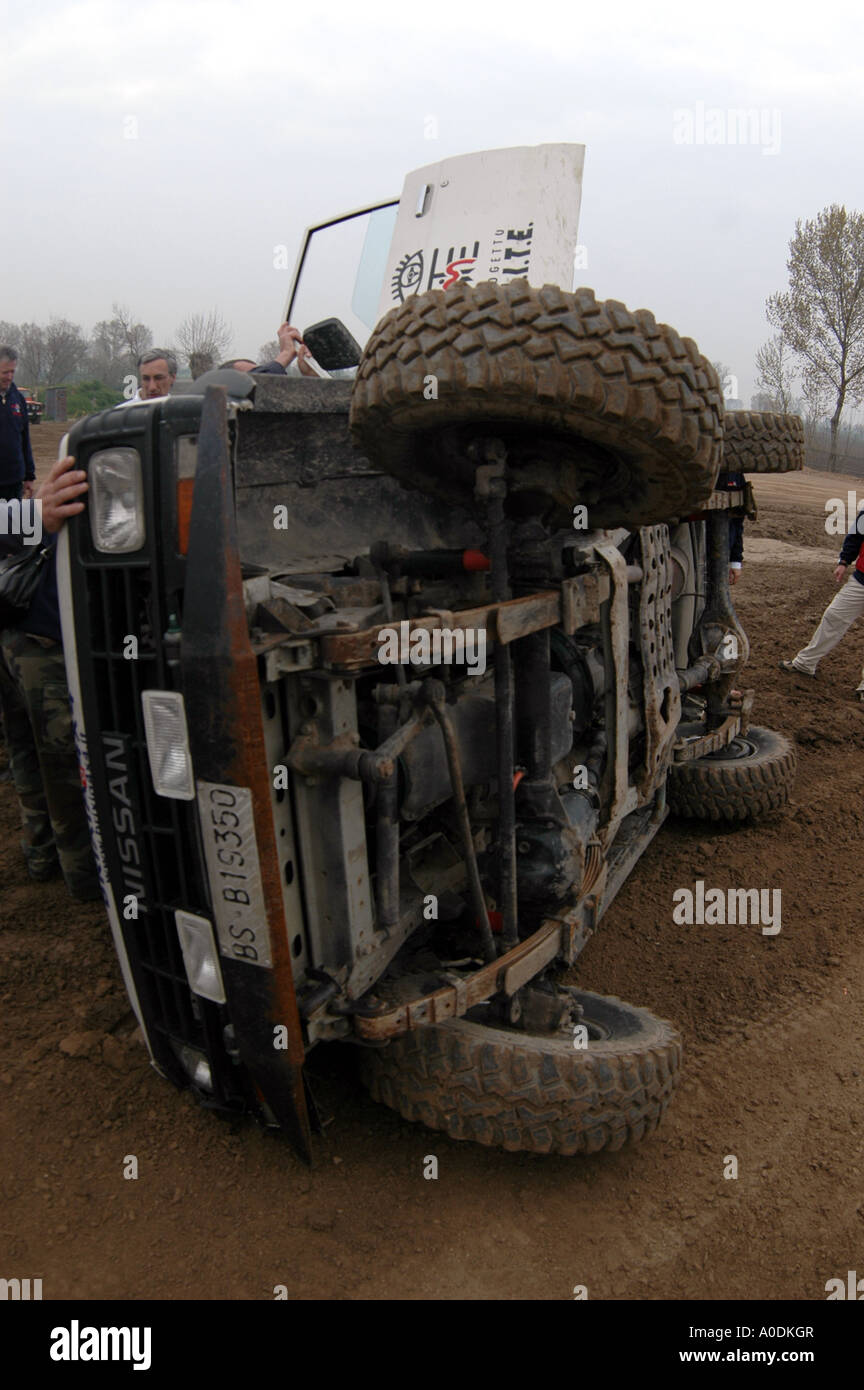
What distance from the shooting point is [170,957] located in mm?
2504

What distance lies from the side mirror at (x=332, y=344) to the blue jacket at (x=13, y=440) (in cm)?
375

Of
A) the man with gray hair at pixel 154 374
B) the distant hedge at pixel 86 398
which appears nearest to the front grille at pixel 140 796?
the man with gray hair at pixel 154 374

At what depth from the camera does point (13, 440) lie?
6992 millimetres

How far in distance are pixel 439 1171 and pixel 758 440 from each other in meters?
3.45

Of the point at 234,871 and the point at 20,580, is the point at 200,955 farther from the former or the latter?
the point at 20,580

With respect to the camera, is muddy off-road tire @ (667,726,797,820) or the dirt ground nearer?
the dirt ground

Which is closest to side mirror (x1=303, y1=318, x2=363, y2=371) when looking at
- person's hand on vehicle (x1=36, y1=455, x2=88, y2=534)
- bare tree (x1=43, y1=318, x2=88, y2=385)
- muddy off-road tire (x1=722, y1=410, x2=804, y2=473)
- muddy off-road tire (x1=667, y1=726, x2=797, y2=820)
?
muddy off-road tire (x1=722, y1=410, x2=804, y2=473)

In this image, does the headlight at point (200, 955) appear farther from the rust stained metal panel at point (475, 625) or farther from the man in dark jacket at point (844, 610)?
the man in dark jacket at point (844, 610)

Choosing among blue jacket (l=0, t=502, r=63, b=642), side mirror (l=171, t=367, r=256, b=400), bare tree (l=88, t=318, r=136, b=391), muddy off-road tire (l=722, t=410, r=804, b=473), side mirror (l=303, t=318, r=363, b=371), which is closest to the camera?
side mirror (l=171, t=367, r=256, b=400)

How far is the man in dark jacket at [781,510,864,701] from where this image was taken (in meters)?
7.48

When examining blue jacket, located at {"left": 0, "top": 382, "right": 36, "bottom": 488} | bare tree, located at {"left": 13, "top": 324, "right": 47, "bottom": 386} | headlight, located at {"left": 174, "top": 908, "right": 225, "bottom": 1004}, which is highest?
bare tree, located at {"left": 13, "top": 324, "right": 47, "bottom": 386}

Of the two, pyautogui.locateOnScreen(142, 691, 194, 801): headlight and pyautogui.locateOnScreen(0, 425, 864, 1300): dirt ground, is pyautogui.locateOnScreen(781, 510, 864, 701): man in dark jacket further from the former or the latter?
pyautogui.locateOnScreen(142, 691, 194, 801): headlight

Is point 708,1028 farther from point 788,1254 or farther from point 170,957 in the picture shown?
point 170,957

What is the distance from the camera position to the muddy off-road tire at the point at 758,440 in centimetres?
456
